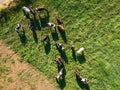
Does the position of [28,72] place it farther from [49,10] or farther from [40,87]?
[49,10]

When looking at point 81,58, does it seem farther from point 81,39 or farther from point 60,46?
point 60,46

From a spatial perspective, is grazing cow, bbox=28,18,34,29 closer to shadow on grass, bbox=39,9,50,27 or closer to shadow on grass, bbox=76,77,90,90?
shadow on grass, bbox=39,9,50,27

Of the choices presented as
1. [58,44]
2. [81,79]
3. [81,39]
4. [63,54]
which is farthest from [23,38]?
[81,79]

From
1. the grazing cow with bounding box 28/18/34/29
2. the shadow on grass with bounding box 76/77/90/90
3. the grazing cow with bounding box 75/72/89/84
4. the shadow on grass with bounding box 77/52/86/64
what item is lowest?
the shadow on grass with bounding box 76/77/90/90

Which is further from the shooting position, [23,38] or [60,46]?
[23,38]

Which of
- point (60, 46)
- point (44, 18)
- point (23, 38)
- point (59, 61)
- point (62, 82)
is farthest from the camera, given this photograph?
point (23, 38)

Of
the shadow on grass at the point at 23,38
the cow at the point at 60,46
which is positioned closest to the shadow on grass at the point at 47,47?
the cow at the point at 60,46

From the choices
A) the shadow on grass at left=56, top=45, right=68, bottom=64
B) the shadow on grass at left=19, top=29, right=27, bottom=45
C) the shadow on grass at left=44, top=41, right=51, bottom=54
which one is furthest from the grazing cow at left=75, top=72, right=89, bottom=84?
the shadow on grass at left=19, top=29, right=27, bottom=45

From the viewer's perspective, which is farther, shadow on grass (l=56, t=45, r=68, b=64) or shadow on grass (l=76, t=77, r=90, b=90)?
shadow on grass (l=56, t=45, r=68, b=64)

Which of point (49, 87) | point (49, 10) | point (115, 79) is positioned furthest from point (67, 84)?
point (49, 10)
